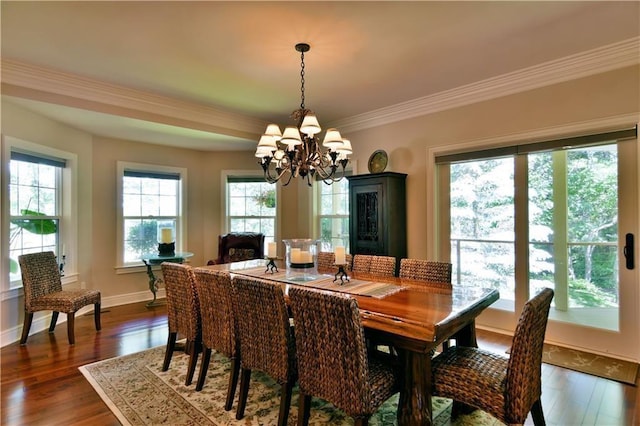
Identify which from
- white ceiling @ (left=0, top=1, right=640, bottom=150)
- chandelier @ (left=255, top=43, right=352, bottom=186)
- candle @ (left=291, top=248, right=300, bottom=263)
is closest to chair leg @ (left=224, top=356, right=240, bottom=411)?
candle @ (left=291, top=248, right=300, bottom=263)

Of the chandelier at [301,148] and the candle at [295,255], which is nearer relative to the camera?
the chandelier at [301,148]

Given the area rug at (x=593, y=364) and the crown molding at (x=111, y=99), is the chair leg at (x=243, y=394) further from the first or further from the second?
the crown molding at (x=111, y=99)

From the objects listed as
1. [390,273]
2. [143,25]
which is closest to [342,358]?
[390,273]

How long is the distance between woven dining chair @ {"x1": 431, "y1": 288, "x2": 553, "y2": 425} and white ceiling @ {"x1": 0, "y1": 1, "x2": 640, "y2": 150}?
2024 millimetres

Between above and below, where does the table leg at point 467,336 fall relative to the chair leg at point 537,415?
above

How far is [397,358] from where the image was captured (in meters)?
2.04

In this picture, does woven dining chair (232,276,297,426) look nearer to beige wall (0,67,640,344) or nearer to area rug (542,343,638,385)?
area rug (542,343,638,385)

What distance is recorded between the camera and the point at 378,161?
460 cm

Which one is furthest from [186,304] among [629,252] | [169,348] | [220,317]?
[629,252]

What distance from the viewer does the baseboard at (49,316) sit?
347 cm

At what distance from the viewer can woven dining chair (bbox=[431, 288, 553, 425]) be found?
62.8 inches

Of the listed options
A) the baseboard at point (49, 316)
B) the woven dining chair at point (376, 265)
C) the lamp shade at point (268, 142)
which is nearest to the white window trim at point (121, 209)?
the baseboard at point (49, 316)

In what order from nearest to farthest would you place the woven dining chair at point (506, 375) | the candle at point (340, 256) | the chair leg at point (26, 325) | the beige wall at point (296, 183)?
the woven dining chair at point (506, 375)
the candle at point (340, 256)
the beige wall at point (296, 183)
the chair leg at point (26, 325)

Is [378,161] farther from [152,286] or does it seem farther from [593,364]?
[152,286]
